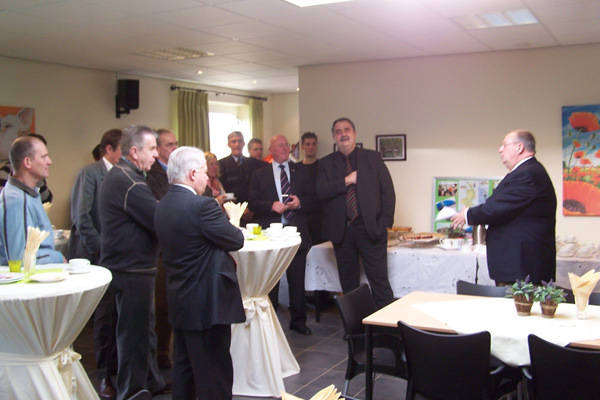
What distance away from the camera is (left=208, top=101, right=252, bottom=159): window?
35.3 ft

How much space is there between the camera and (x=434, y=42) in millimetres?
6117

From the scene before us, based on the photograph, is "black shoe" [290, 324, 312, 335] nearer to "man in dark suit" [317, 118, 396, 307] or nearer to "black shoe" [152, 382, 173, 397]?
"man in dark suit" [317, 118, 396, 307]

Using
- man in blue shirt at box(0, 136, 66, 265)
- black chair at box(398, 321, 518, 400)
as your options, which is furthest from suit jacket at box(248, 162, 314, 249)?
black chair at box(398, 321, 518, 400)

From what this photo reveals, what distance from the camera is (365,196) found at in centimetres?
514

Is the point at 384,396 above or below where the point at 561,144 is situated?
below

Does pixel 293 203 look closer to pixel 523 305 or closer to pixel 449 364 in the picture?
pixel 523 305

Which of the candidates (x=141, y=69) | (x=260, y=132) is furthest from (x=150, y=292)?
(x=260, y=132)

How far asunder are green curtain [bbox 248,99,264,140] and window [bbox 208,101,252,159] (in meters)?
0.10

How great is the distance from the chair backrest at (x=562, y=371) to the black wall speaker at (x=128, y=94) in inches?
269

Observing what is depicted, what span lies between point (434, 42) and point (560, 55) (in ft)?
4.44

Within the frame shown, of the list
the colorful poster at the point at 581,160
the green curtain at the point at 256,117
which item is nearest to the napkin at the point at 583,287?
the colorful poster at the point at 581,160

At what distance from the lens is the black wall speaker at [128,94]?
8.13m

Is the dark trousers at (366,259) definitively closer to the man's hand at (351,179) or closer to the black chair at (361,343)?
the man's hand at (351,179)

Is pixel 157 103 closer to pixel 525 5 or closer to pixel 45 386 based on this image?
pixel 525 5
